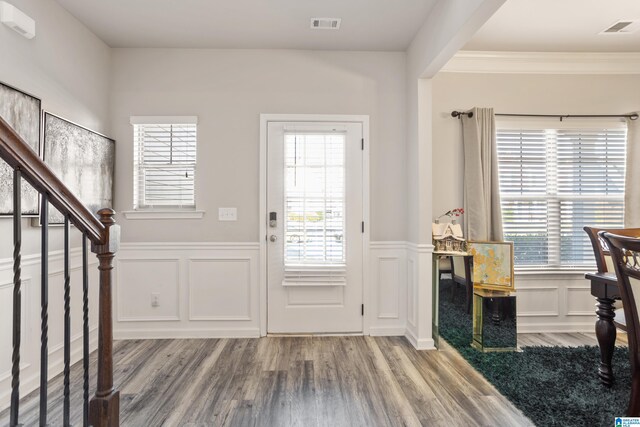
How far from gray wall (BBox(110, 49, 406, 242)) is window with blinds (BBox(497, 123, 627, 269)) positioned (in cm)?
118

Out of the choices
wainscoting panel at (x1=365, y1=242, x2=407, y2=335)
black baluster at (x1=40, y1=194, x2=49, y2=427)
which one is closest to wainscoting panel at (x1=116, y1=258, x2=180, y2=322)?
wainscoting panel at (x1=365, y1=242, x2=407, y2=335)

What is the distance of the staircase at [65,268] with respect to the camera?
3.56ft

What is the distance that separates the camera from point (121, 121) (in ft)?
10.9

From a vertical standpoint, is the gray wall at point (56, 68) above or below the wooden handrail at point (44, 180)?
above

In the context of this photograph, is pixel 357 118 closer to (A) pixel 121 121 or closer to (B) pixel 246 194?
(B) pixel 246 194

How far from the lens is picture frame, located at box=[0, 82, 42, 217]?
2.11 meters

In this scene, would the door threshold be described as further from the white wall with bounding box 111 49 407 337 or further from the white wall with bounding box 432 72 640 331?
the white wall with bounding box 432 72 640 331

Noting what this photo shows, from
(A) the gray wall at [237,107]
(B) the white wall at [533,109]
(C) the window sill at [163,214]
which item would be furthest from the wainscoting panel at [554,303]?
(C) the window sill at [163,214]

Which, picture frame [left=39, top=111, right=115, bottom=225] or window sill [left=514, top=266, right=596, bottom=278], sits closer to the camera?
picture frame [left=39, top=111, right=115, bottom=225]

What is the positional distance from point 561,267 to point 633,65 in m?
2.18

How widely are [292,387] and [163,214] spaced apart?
1990 mm

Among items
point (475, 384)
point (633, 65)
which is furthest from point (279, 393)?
point (633, 65)

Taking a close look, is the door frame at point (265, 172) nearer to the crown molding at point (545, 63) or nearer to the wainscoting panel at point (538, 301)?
the crown molding at point (545, 63)

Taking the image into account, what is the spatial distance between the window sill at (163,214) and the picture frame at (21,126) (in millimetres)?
922
